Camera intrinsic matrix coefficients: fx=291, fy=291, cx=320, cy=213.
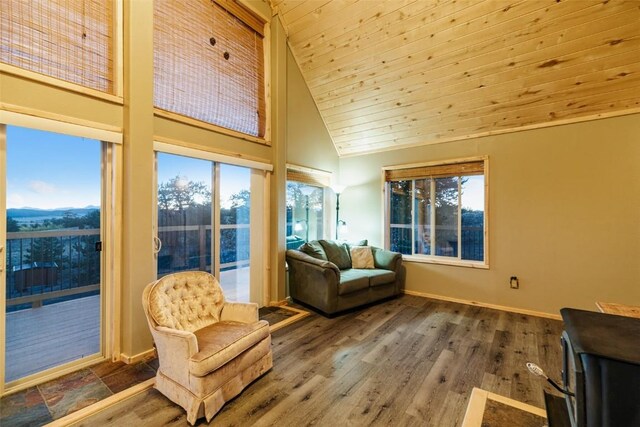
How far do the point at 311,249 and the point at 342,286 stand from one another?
705 millimetres

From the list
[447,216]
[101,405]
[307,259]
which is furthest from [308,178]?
[101,405]

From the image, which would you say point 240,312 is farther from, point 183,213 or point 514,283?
point 514,283

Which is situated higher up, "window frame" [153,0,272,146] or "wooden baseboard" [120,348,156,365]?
"window frame" [153,0,272,146]

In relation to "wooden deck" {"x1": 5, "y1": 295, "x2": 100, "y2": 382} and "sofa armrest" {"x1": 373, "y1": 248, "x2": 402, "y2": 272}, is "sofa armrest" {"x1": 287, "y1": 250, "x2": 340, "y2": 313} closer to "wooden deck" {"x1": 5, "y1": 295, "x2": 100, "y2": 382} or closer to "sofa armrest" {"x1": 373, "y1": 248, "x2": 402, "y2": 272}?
"sofa armrest" {"x1": 373, "y1": 248, "x2": 402, "y2": 272}

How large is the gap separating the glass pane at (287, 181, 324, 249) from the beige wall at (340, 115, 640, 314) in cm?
201

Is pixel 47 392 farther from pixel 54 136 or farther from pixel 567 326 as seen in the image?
pixel 567 326

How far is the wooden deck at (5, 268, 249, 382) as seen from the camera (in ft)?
7.06

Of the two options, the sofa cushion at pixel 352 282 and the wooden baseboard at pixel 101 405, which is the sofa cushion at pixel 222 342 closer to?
the wooden baseboard at pixel 101 405

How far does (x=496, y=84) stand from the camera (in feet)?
10.9

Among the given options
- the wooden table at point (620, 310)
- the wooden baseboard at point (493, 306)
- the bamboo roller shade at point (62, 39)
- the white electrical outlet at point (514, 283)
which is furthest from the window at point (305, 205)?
the wooden table at point (620, 310)

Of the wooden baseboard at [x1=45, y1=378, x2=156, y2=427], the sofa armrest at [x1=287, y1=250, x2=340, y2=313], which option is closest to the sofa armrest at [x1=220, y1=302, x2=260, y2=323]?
the wooden baseboard at [x1=45, y1=378, x2=156, y2=427]

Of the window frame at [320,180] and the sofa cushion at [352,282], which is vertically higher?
the window frame at [320,180]

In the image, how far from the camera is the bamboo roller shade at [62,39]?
1.99 meters

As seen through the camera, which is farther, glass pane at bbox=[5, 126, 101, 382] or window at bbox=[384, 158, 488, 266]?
window at bbox=[384, 158, 488, 266]
